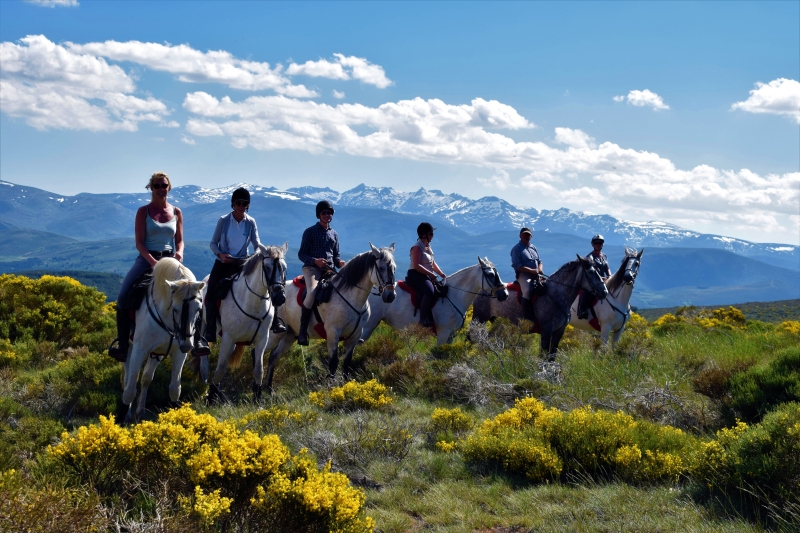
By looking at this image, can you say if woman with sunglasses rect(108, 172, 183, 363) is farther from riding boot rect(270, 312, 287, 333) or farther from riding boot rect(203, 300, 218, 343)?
riding boot rect(270, 312, 287, 333)

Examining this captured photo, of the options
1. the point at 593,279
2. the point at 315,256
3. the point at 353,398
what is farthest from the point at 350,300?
the point at 593,279

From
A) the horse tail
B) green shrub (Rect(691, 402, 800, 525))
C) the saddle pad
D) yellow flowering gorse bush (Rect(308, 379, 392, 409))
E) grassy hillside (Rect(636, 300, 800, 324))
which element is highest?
the saddle pad

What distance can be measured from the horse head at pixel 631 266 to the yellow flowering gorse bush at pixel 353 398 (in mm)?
8096

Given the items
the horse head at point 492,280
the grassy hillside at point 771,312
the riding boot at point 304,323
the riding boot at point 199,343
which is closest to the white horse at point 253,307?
the riding boot at point 304,323

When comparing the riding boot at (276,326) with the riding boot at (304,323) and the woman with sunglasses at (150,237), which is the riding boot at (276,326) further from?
the woman with sunglasses at (150,237)

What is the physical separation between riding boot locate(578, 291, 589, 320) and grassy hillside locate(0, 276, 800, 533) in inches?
93.8

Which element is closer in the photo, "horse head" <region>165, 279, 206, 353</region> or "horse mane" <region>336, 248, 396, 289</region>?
"horse head" <region>165, 279, 206, 353</region>

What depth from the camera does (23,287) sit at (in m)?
13.7

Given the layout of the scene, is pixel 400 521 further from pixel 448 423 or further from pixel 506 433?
pixel 448 423

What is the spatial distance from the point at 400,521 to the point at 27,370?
888 cm

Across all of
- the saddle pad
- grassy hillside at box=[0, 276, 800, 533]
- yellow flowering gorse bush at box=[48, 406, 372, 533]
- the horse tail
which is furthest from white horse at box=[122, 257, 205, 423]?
the saddle pad

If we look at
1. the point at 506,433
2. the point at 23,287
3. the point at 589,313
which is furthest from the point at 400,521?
the point at 23,287

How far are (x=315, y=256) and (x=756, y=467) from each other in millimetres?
7819

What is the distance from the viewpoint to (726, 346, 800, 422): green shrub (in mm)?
7480
